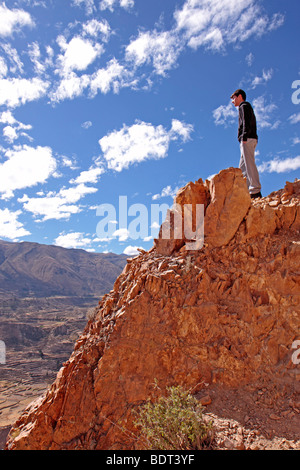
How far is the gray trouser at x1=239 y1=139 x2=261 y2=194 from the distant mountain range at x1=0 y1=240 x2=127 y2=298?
9115 cm

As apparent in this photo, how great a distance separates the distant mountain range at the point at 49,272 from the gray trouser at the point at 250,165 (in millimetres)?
91155

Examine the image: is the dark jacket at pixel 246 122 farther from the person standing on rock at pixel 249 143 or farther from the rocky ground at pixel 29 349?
the rocky ground at pixel 29 349

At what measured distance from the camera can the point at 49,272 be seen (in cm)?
11275

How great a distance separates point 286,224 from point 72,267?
125 meters

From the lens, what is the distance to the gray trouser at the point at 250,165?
6703 mm

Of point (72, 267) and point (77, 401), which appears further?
point (72, 267)

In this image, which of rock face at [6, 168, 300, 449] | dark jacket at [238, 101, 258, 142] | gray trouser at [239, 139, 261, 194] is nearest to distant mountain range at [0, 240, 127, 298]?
rock face at [6, 168, 300, 449]

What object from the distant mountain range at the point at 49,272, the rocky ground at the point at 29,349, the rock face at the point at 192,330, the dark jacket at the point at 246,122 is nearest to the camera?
the rock face at the point at 192,330

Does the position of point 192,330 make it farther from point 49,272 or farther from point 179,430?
point 49,272

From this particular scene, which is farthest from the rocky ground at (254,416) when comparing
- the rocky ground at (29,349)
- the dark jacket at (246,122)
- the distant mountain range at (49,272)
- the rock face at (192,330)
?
the distant mountain range at (49,272)
